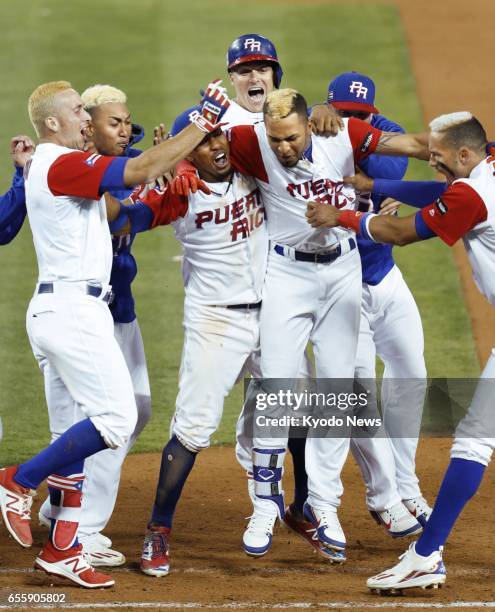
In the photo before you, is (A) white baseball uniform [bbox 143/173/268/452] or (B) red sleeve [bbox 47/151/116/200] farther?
(A) white baseball uniform [bbox 143/173/268/452]

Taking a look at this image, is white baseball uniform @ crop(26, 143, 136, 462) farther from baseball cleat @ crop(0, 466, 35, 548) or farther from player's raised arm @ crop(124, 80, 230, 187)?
baseball cleat @ crop(0, 466, 35, 548)

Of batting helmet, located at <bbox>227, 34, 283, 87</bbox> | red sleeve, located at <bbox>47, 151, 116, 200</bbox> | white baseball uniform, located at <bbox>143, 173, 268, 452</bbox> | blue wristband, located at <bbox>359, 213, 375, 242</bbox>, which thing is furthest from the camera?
batting helmet, located at <bbox>227, 34, 283, 87</bbox>

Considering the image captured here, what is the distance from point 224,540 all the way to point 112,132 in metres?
2.32

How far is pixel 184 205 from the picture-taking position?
243 inches

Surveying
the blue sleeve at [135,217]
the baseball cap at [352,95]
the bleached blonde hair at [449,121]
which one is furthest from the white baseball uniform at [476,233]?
the blue sleeve at [135,217]

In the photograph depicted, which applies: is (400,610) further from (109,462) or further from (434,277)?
(434,277)

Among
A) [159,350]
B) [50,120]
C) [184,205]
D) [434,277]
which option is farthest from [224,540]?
[434,277]

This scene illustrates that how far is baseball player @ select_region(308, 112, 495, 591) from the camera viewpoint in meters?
5.75

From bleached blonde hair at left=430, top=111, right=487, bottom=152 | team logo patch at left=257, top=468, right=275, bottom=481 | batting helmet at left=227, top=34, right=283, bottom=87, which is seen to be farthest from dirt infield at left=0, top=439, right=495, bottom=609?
batting helmet at left=227, top=34, right=283, bottom=87

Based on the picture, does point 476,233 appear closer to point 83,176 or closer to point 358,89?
point 358,89

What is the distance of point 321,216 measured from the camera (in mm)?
6102

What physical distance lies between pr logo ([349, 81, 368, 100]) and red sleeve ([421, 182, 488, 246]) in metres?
Result: 1.30

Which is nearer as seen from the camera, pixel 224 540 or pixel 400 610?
pixel 400 610

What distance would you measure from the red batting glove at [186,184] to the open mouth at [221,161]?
0.39ft
